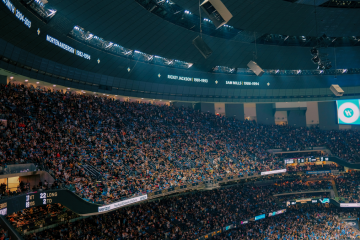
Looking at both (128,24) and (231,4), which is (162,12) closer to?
(128,24)

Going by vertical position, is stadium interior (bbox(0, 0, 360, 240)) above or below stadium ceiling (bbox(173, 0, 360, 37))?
below

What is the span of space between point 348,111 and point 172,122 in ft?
90.1

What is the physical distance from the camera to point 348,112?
45.6 metres

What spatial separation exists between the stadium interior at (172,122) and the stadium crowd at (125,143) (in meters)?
0.14

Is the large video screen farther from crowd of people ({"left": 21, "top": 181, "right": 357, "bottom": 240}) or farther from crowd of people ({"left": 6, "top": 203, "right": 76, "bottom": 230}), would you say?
crowd of people ({"left": 6, "top": 203, "right": 76, "bottom": 230})

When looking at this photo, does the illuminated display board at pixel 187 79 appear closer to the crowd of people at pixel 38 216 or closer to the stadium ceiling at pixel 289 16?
the stadium ceiling at pixel 289 16

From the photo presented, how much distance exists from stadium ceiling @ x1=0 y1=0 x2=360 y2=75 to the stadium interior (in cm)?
15

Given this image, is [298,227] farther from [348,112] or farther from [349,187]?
[348,112]

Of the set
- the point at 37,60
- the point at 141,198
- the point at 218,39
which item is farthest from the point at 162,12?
the point at 141,198

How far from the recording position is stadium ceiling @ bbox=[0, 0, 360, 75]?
70.5ft

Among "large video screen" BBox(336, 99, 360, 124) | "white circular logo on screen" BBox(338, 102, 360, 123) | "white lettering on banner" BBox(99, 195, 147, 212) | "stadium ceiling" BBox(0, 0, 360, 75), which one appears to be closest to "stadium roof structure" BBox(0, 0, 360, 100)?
"stadium ceiling" BBox(0, 0, 360, 75)

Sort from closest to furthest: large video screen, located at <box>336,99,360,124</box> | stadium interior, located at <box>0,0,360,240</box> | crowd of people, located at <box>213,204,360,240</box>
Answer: stadium interior, located at <box>0,0,360,240</box>, crowd of people, located at <box>213,204,360,240</box>, large video screen, located at <box>336,99,360,124</box>

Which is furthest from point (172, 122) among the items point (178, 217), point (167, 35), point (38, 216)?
point (38, 216)

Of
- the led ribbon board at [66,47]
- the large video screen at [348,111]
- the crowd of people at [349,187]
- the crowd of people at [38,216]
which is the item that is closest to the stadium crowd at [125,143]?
the crowd of people at [38,216]
